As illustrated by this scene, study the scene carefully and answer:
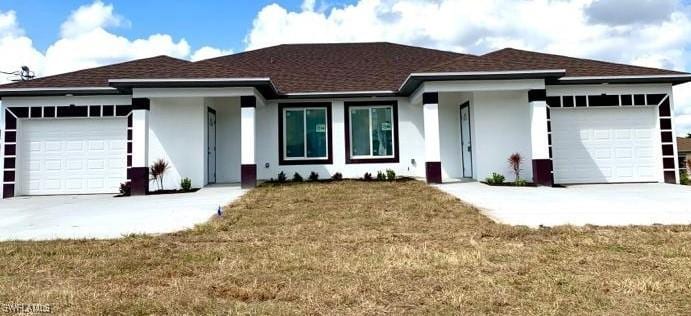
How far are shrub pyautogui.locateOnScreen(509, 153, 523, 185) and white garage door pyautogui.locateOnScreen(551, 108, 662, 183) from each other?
1119mm

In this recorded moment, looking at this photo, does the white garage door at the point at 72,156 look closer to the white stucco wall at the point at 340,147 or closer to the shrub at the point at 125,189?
the shrub at the point at 125,189

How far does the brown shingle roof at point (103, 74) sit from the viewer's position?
1220 cm

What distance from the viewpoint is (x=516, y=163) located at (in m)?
12.6

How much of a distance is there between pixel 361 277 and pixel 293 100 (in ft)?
36.7

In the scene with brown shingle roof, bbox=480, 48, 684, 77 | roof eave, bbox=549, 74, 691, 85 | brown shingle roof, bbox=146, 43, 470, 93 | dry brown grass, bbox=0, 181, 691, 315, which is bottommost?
dry brown grass, bbox=0, 181, 691, 315

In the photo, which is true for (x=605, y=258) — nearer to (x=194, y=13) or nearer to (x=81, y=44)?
(x=194, y=13)

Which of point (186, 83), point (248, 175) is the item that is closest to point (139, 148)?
point (186, 83)

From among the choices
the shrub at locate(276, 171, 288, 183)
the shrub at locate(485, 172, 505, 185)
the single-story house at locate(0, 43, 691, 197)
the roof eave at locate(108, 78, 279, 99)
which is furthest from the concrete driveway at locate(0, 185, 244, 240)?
the shrub at locate(485, 172, 505, 185)

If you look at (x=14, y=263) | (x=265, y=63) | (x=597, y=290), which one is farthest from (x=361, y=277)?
(x=265, y=63)

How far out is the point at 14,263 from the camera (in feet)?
15.1

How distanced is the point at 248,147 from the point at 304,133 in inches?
117

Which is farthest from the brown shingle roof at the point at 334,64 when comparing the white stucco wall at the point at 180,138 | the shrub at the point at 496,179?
the shrub at the point at 496,179

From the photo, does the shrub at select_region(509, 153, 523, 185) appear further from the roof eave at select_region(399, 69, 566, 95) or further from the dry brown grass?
the dry brown grass

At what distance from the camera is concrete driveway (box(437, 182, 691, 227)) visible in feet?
22.1
